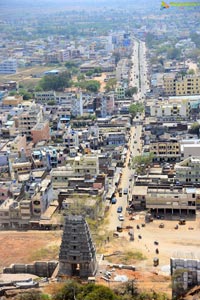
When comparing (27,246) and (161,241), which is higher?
(161,241)

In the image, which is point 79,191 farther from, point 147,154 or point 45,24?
point 45,24

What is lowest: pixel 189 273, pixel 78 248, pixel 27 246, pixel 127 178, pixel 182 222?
pixel 27 246

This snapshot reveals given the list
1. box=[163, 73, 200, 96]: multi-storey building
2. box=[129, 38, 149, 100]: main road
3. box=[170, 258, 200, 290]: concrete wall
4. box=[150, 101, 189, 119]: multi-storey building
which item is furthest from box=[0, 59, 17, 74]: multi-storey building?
box=[170, 258, 200, 290]: concrete wall

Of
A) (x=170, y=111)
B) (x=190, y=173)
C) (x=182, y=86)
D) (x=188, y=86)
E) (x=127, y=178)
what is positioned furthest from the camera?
(x=182, y=86)

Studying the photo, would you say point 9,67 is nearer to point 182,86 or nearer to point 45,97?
point 45,97

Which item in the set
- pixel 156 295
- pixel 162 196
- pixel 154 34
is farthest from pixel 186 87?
pixel 154 34

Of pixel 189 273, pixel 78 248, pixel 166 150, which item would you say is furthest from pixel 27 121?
pixel 189 273

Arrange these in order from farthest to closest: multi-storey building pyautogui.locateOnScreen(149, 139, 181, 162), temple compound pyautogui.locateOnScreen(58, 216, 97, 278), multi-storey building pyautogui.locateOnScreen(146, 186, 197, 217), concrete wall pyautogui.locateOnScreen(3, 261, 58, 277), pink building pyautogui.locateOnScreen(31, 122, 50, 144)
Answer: pink building pyautogui.locateOnScreen(31, 122, 50, 144) < multi-storey building pyautogui.locateOnScreen(149, 139, 181, 162) < multi-storey building pyautogui.locateOnScreen(146, 186, 197, 217) < concrete wall pyautogui.locateOnScreen(3, 261, 58, 277) < temple compound pyautogui.locateOnScreen(58, 216, 97, 278)

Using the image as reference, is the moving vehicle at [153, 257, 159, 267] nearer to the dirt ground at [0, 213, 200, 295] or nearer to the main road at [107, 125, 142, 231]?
the dirt ground at [0, 213, 200, 295]

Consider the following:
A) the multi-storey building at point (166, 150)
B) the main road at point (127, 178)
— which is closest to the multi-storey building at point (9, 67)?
the main road at point (127, 178)

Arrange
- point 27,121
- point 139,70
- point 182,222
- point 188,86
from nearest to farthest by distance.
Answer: point 182,222, point 27,121, point 188,86, point 139,70
